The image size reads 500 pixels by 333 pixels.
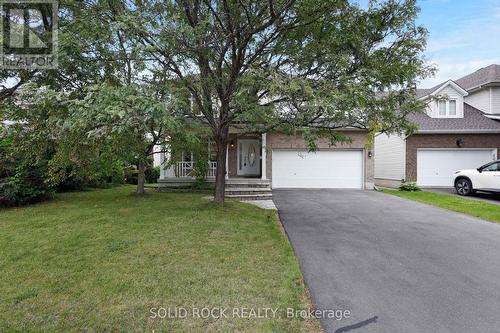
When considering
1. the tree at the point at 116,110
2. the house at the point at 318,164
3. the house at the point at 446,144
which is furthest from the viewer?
the house at the point at 446,144

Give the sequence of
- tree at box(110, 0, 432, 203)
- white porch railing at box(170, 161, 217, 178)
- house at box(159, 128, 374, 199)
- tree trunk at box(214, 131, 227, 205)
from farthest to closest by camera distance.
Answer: house at box(159, 128, 374, 199) < white porch railing at box(170, 161, 217, 178) < tree trunk at box(214, 131, 227, 205) < tree at box(110, 0, 432, 203)

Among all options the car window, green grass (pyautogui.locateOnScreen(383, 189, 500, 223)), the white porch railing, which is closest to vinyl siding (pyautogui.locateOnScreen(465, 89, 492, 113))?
the car window

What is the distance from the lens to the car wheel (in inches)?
493

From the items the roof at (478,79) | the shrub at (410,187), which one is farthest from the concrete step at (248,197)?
the roof at (478,79)

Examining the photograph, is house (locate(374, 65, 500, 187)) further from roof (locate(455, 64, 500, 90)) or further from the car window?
the car window

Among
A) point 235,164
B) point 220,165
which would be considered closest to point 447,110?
point 235,164

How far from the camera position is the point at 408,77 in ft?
21.8

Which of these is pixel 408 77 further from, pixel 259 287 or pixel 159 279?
pixel 159 279

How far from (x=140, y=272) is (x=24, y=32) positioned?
814cm

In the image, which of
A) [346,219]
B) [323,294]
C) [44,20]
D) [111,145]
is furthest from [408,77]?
[44,20]

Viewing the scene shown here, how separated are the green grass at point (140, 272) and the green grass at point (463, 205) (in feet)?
20.7

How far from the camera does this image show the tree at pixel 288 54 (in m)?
5.74

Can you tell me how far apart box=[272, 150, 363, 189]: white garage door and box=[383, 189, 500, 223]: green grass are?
289 centimetres

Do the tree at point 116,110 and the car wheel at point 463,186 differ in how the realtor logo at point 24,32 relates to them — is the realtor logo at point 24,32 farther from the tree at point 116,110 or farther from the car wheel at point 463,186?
the car wheel at point 463,186
